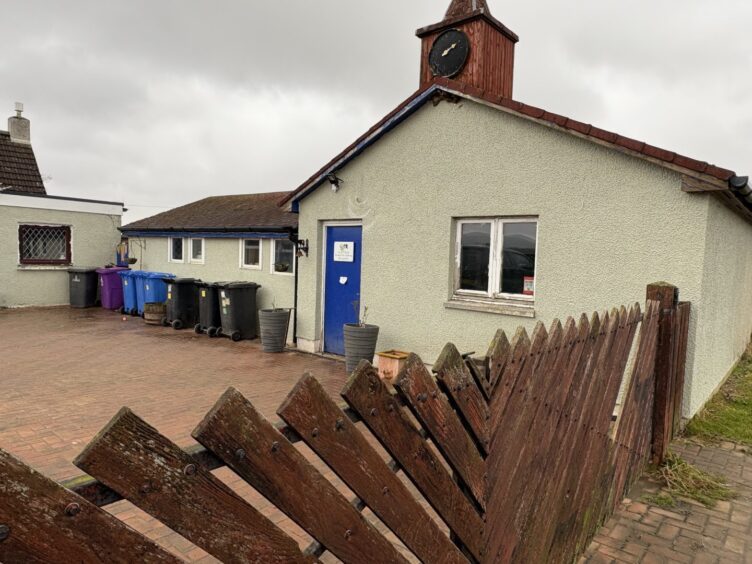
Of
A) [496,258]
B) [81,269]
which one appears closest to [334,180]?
[496,258]

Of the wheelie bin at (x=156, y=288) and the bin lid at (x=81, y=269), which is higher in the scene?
the bin lid at (x=81, y=269)

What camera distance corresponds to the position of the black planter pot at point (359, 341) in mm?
8453

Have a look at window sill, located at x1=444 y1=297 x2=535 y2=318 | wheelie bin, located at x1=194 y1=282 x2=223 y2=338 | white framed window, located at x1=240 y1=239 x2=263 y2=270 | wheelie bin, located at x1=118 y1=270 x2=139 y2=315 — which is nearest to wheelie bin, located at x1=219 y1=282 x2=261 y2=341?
wheelie bin, located at x1=194 y1=282 x2=223 y2=338

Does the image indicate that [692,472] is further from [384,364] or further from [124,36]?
[124,36]

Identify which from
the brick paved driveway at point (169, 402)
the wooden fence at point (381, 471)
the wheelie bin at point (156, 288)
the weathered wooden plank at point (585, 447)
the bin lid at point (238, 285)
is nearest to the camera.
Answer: the wooden fence at point (381, 471)

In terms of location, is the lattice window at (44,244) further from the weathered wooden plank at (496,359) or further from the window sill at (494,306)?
the weathered wooden plank at (496,359)

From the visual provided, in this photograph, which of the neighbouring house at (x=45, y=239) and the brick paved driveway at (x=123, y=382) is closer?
the brick paved driveway at (x=123, y=382)

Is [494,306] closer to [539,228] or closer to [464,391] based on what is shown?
[539,228]

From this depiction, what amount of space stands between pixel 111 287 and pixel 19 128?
890cm

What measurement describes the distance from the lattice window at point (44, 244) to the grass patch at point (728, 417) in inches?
701

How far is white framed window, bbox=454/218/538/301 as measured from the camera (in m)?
7.16

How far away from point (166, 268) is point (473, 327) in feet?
37.4

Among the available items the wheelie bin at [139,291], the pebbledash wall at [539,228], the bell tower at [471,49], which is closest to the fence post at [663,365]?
the pebbledash wall at [539,228]

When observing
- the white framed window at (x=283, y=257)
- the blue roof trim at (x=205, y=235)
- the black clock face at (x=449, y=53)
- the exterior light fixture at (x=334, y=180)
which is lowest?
the white framed window at (x=283, y=257)
